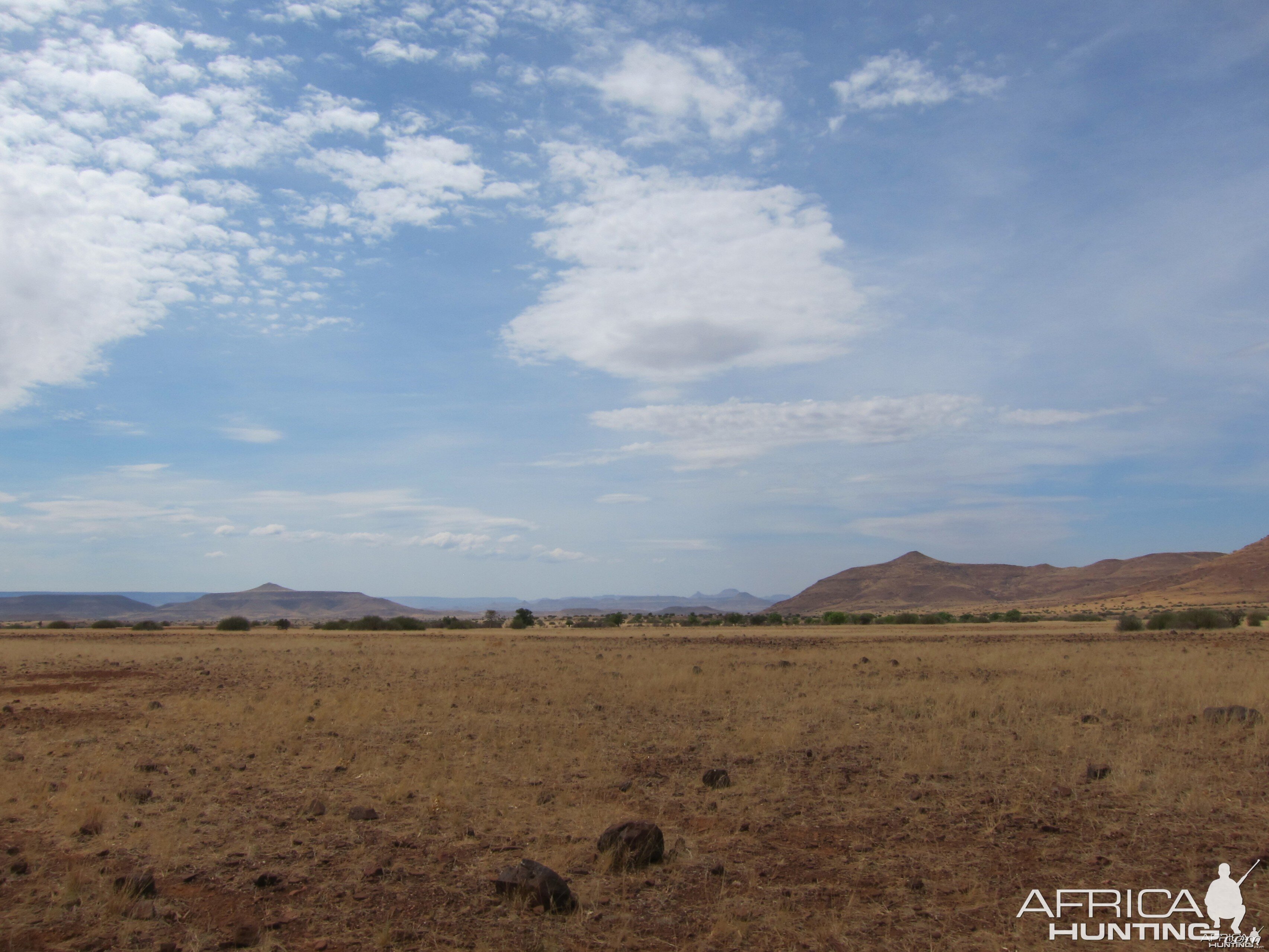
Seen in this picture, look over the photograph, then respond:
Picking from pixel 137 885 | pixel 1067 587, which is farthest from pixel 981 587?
pixel 137 885

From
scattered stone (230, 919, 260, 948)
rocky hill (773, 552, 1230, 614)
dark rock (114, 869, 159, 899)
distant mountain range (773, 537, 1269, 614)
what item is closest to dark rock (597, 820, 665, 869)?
scattered stone (230, 919, 260, 948)

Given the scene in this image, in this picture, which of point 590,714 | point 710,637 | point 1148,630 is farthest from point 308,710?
point 1148,630

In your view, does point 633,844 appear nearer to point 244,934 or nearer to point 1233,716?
point 244,934

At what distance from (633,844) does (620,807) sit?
84.0 inches

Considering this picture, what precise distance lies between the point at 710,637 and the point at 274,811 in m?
41.6

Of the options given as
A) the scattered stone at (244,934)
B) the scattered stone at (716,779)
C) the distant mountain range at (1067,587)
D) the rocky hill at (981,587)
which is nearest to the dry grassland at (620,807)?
the scattered stone at (244,934)

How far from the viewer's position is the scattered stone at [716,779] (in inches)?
448

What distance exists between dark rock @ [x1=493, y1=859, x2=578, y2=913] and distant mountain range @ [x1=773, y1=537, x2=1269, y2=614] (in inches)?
4687

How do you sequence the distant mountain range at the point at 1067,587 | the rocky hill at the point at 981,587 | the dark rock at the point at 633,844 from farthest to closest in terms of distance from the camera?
the rocky hill at the point at 981,587, the distant mountain range at the point at 1067,587, the dark rock at the point at 633,844

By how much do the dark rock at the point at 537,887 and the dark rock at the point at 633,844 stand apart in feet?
2.79

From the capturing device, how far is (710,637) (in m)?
50.1

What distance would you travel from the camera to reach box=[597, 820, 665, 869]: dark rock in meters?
8.18

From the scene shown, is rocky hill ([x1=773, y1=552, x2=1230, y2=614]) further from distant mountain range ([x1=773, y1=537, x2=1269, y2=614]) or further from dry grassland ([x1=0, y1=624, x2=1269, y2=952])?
dry grassland ([x1=0, y1=624, x2=1269, y2=952])

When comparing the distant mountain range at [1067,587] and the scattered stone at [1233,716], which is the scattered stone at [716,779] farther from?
the distant mountain range at [1067,587]
